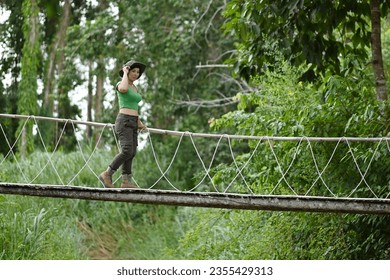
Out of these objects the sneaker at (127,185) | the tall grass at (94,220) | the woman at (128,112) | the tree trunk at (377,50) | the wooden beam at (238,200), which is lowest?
the tall grass at (94,220)

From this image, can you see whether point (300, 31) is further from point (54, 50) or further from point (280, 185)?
point (54, 50)

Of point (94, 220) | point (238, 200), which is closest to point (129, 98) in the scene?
point (238, 200)

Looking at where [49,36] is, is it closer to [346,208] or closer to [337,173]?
Result: [337,173]

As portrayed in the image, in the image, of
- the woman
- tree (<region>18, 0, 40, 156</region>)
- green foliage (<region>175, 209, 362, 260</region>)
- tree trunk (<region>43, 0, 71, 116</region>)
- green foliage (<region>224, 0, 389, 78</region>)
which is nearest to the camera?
the woman

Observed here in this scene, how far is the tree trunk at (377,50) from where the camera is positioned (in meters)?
7.22

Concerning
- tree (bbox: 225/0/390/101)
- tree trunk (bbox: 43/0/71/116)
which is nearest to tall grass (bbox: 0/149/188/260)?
tree trunk (bbox: 43/0/71/116)

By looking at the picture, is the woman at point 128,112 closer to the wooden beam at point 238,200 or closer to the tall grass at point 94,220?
the wooden beam at point 238,200

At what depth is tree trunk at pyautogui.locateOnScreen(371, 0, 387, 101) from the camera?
7.22 m

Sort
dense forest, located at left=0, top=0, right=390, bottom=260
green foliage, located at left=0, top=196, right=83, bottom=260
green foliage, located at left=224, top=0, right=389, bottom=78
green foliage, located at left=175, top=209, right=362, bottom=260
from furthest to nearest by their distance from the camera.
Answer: green foliage, located at left=0, top=196, right=83, bottom=260
green foliage, located at left=175, top=209, right=362, bottom=260
dense forest, located at left=0, top=0, right=390, bottom=260
green foliage, located at left=224, top=0, right=389, bottom=78

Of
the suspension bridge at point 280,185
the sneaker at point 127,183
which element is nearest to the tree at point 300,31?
the suspension bridge at point 280,185

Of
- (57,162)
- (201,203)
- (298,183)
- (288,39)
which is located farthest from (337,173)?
(57,162)

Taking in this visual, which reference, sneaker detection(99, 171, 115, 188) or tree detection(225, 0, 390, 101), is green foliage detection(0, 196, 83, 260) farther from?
sneaker detection(99, 171, 115, 188)

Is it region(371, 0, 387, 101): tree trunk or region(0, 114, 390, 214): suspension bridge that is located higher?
region(371, 0, 387, 101): tree trunk

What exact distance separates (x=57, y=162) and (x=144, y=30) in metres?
2.41
